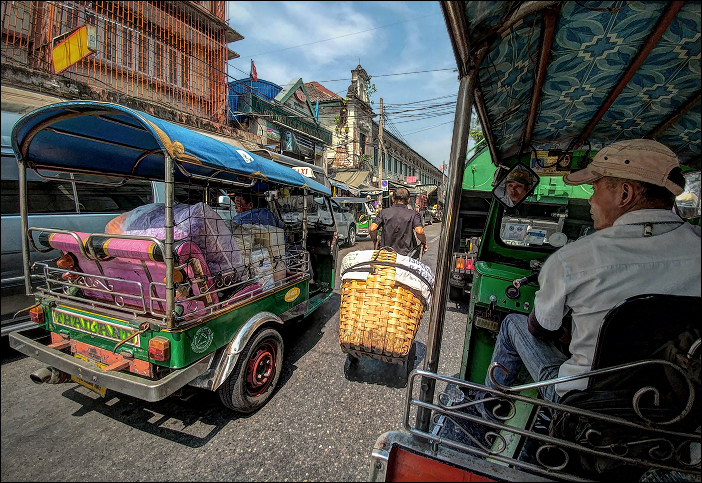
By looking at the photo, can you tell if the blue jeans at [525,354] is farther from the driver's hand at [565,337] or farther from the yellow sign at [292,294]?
the yellow sign at [292,294]

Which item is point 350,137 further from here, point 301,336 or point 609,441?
point 609,441

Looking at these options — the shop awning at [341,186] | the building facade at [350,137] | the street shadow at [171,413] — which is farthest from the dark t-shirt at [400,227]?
the building facade at [350,137]

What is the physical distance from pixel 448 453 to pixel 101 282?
111 inches

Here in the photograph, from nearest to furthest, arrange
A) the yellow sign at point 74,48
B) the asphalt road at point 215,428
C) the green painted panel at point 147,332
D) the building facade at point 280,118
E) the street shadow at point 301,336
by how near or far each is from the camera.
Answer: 1. the asphalt road at point 215,428
2. the yellow sign at point 74,48
3. the green painted panel at point 147,332
4. the street shadow at point 301,336
5. the building facade at point 280,118

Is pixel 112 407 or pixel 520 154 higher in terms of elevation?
pixel 520 154

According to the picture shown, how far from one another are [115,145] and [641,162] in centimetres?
396

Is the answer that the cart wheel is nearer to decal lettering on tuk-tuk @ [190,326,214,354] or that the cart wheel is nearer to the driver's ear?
decal lettering on tuk-tuk @ [190,326,214,354]

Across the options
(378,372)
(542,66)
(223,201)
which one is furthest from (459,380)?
(223,201)

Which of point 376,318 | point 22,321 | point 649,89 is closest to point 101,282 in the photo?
point 22,321

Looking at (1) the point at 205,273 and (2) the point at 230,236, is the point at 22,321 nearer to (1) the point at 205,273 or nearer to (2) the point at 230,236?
(1) the point at 205,273

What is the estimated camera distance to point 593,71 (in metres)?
1.85

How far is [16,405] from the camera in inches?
36.9

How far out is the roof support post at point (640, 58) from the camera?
134 centimetres

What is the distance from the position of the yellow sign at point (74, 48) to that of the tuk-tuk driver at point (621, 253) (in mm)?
2398
